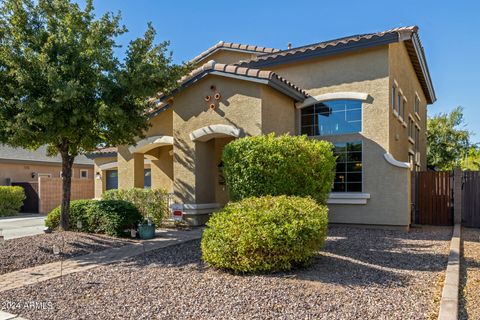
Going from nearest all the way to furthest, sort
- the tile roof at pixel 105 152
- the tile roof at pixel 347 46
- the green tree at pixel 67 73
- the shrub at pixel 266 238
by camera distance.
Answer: the shrub at pixel 266 238
the green tree at pixel 67 73
the tile roof at pixel 347 46
the tile roof at pixel 105 152

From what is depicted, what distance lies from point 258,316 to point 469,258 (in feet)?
20.3

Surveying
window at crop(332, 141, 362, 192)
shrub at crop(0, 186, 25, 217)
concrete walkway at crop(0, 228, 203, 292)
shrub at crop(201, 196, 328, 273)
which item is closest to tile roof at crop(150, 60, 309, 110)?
window at crop(332, 141, 362, 192)

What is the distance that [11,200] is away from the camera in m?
21.5

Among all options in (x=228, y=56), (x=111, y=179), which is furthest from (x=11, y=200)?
(x=228, y=56)

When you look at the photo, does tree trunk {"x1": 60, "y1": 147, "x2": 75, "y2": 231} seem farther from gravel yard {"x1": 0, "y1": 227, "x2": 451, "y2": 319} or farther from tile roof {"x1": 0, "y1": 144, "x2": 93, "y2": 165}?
tile roof {"x1": 0, "y1": 144, "x2": 93, "y2": 165}

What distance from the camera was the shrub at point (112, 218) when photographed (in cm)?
1114

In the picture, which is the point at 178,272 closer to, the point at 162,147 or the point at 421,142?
the point at 162,147

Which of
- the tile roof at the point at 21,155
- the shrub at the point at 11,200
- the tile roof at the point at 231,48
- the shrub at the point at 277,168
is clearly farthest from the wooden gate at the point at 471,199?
the tile roof at the point at 21,155

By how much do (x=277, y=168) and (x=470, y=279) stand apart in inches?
178

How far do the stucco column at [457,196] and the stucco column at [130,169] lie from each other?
12945 mm

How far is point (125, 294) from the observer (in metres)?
5.95

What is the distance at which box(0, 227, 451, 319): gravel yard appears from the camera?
5098mm

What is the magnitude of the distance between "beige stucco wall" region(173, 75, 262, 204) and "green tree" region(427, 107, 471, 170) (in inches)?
1062

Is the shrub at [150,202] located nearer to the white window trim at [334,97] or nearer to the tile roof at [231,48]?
the white window trim at [334,97]
